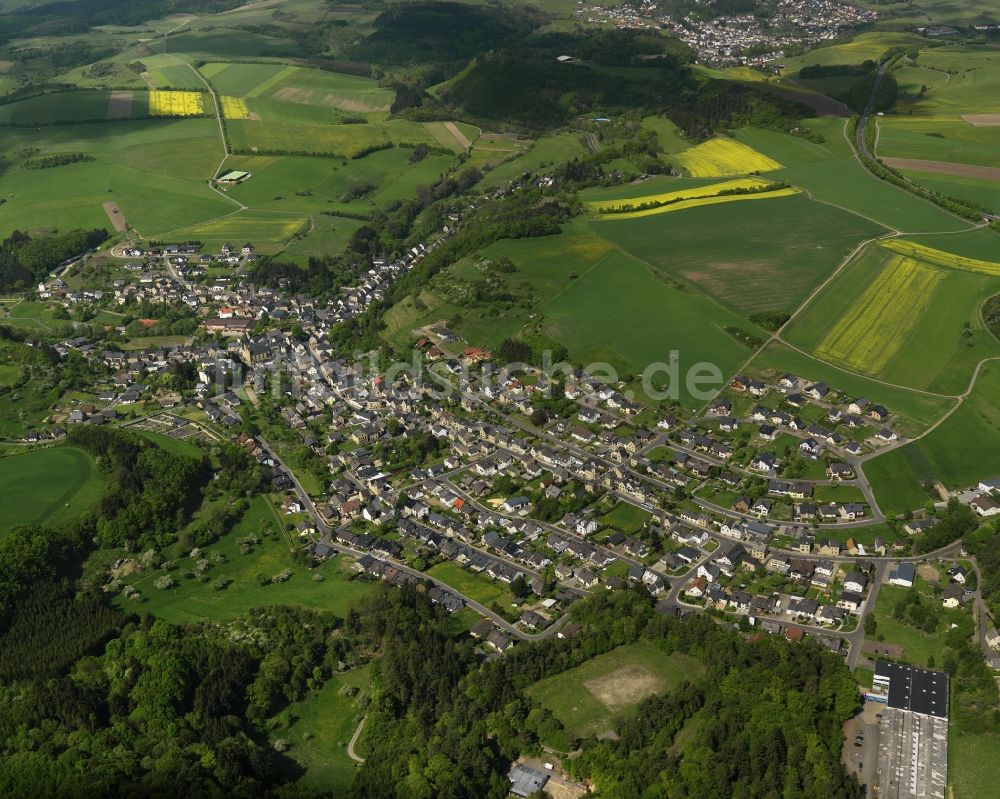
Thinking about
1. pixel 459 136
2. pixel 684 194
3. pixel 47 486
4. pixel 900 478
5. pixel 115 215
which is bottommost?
pixel 115 215

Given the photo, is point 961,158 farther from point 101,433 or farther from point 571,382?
point 101,433

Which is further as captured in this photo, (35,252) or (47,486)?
(35,252)

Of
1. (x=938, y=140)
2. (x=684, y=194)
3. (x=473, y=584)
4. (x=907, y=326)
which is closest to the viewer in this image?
(x=473, y=584)

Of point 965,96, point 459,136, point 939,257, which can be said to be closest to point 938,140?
point 965,96

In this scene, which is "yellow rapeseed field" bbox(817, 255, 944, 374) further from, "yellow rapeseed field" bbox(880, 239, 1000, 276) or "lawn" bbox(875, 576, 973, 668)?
"lawn" bbox(875, 576, 973, 668)

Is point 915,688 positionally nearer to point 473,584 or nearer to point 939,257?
point 473,584

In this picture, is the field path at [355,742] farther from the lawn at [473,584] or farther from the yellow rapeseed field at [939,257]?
the yellow rapeseed field at [939,257]

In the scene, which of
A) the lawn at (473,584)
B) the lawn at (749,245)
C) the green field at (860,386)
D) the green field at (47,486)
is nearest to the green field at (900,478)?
the green field at (860,386)
